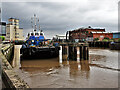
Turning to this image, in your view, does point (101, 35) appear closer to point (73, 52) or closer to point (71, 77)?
point (73, 52)

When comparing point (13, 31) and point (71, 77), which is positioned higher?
point (13, 31)

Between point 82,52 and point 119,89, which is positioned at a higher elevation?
point 82,52

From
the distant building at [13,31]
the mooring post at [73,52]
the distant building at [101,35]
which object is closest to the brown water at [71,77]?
the mooring post at [73,52]

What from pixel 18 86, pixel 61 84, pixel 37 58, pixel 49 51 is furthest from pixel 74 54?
pixel 18 86

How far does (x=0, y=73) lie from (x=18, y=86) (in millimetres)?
2227

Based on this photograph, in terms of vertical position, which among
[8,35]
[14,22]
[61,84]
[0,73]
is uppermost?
[14,22]

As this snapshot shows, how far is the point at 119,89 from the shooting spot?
16.9ft

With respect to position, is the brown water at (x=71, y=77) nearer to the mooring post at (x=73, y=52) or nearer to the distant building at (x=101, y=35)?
the mooring post at (x=73, y=52)

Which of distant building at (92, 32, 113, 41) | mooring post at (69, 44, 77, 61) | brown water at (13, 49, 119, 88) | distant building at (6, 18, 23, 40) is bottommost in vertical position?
brown water at (13, 49, 119, 88)

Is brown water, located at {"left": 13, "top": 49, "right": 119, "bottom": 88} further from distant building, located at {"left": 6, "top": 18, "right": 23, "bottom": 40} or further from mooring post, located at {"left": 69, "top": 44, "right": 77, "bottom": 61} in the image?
distant building, located at {"left": 6, "top": 18, "right": 23, "bottom": 40}

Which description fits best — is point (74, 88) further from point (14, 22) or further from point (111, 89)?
point (14, 22)

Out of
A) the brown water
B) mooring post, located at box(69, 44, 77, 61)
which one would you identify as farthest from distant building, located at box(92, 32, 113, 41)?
the brown water

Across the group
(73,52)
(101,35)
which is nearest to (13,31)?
(101,35)

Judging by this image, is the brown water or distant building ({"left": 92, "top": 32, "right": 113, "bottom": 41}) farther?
distant building ({"left": 92, "top": 32, "right": 113, "bottom": 41})
